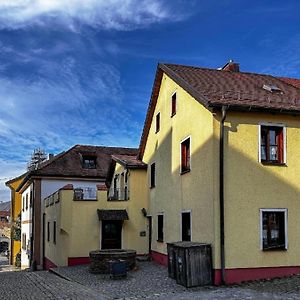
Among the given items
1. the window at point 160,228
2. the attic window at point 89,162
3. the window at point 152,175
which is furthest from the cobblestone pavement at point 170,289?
the attic window at point 89,162

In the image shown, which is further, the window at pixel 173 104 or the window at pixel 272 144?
the window at pixel 173 104

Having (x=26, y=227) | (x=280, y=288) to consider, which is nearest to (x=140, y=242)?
(x=280, y=288)

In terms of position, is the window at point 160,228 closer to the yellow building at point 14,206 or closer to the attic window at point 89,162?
the attic window at point 89,162

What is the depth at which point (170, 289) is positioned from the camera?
1409cm

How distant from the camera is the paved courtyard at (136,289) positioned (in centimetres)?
1280

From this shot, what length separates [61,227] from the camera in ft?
74.4

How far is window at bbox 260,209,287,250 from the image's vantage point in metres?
15.4

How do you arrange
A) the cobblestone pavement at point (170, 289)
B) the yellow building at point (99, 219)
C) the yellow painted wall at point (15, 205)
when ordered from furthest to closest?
the yellow painted wall at point (15, 205) → the yellow building at point (99, 219) → the cobblestone pavement at point (170, 289)

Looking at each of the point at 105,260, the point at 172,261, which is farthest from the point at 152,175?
the point at 172,261

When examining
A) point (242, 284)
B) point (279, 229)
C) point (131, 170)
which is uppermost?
point (131, 170)

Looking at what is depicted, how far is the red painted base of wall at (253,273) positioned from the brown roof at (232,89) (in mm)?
5260

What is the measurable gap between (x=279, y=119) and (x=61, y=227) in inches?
478

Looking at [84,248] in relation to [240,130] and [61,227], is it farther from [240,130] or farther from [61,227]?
[240,130]

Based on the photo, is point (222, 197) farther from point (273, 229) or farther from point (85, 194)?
point (85, 194)
